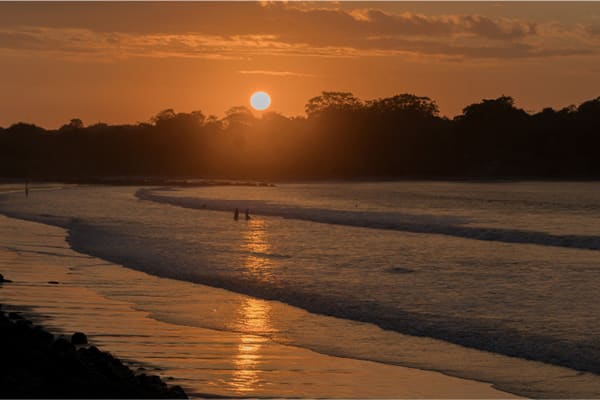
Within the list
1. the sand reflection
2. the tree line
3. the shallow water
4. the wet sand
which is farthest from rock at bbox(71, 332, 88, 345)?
the tree line

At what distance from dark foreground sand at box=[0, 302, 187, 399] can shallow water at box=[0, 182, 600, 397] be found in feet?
13.0

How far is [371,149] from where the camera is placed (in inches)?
7175

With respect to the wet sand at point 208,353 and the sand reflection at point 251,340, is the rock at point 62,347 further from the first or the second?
the sand reflection at point 251,340

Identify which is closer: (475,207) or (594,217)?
(594,217)

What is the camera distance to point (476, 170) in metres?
170

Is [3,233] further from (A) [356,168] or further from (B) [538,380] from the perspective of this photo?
(A) [356,168]

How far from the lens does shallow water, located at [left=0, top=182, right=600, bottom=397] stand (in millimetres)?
14727

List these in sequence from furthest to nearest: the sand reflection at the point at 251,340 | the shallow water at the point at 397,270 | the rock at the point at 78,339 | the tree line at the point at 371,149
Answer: the tree line at the point at 371,149
the shallow water at the point at 397,270
the rock at the point at 78,339
the sand reflection at the point at 251,340

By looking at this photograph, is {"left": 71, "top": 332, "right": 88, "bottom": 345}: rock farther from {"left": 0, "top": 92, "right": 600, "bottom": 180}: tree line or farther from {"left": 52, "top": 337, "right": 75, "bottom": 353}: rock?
{"left": 0, "top": 92, "right": 600, "bottom": 180}: tree line

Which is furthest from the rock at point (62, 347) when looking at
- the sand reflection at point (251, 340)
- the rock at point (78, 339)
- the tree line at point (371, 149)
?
the tree line at point (371, 149)

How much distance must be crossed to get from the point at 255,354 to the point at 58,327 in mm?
3271

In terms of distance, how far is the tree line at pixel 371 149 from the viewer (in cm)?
16400


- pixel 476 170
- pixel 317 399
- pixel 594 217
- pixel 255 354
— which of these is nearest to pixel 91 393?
pixel 317 399

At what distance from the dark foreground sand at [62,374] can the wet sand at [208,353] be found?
3.06 ft
